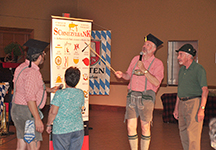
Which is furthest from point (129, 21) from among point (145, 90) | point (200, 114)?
point (200, 114)

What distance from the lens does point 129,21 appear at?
9.12 m

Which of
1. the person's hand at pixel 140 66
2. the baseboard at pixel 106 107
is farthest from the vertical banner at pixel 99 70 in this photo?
the person's hand at pixel 140 66

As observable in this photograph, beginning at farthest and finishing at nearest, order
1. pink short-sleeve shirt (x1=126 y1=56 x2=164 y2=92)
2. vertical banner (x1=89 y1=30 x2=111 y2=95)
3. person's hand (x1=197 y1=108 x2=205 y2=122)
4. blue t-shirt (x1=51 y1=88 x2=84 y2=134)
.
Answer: vertical banner (x1=89 y1=30 x2=111 y2=95) < pink short-sleeve shirt (x1=126 y1=56 x2=164 y2=92) < person's hand (x1=197 y1=108 x2=205 y2=122) < blue t-shirt (x1=51 y1=88 x2=84 y2=134)

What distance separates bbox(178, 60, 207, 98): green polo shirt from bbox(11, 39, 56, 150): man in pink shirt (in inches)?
70.8

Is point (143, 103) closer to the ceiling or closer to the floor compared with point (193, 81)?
closer to the floor

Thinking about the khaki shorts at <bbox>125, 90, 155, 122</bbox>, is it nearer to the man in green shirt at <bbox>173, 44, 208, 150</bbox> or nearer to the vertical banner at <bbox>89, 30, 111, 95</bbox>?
the man in green shirt at <bbox>173, 44, 208, 150</bbox>

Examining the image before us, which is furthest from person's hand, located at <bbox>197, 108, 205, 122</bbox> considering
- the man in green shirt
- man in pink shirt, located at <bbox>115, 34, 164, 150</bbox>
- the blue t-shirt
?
the blue t-shirt

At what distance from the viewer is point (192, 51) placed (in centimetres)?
364

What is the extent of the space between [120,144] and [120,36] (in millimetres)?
4721

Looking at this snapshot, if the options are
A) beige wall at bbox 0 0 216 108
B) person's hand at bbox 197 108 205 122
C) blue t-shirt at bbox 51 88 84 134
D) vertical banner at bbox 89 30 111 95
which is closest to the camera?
blue t-shirt at bbox 51 88 84 134

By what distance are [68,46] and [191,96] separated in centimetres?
181

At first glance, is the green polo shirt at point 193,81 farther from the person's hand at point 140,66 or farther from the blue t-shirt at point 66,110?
the blue t-shirt at point 66,110

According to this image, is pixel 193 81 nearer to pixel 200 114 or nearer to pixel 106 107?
pixel 200 114

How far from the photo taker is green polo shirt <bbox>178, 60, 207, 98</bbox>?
3.52 metres
